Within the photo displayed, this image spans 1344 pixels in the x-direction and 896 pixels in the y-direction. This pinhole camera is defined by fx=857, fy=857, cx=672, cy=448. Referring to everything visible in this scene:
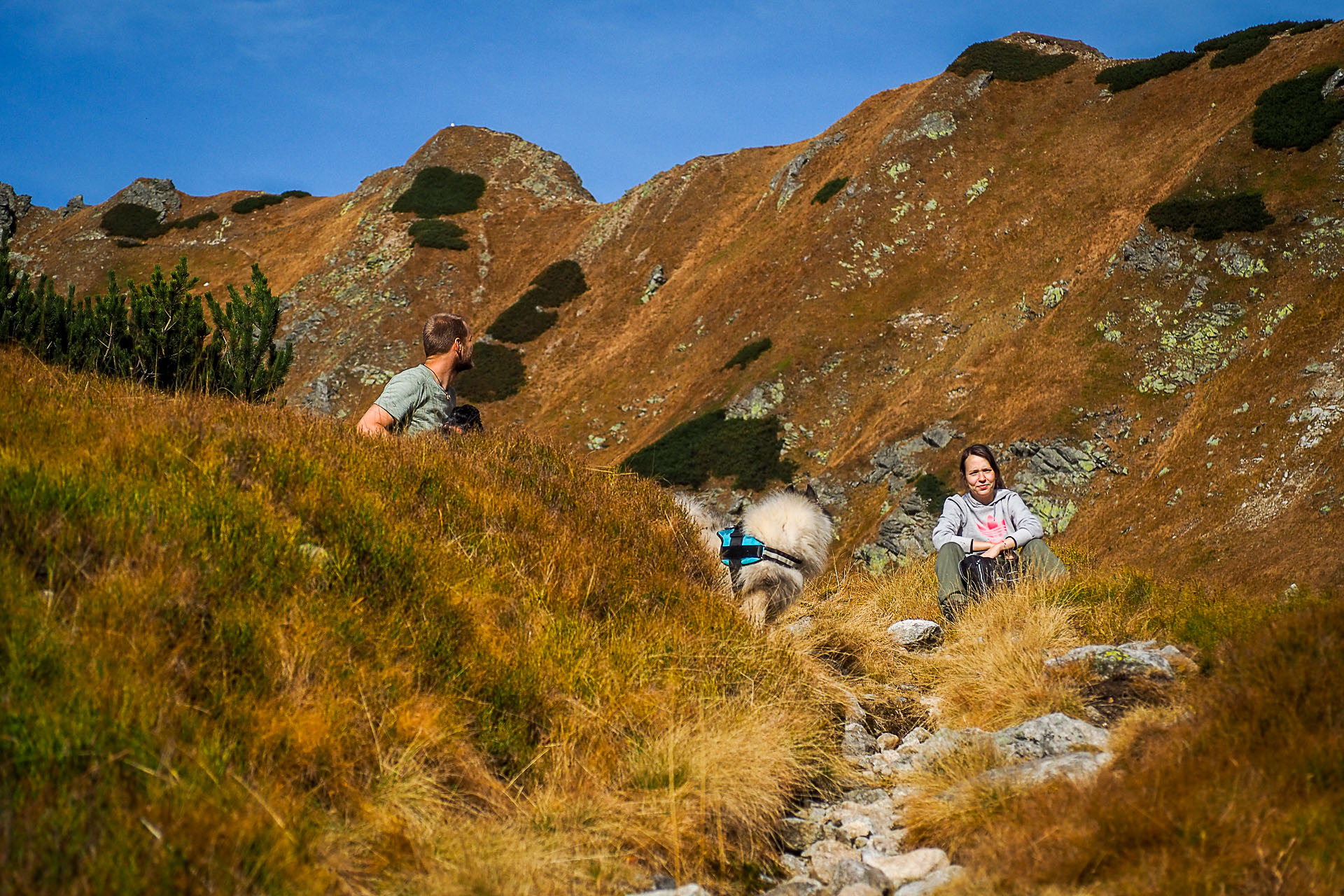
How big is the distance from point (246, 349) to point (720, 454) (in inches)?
769

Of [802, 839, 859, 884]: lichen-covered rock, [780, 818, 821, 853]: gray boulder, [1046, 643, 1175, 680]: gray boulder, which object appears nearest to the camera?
[802, 839, 859, 884]: lichen-covered rock

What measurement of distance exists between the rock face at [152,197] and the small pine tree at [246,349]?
65.6 meters

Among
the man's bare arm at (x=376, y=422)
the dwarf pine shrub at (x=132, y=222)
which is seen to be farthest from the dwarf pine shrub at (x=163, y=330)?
the dwarf pine shrub at (x=132, y=222)

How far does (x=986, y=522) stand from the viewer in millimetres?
7930

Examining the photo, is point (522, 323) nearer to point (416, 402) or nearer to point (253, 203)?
point (253, 203)

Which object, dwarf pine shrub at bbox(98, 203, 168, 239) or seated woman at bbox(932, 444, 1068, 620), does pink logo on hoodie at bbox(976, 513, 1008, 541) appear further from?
dwarf pine shrub at bbox(98, 203, 168, 239)

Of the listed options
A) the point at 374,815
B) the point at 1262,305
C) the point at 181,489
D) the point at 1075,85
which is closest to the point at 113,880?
the point at 374,815

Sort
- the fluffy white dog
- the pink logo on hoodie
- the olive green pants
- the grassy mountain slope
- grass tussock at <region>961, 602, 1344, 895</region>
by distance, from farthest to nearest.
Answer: the grassy mountain slope, the pink logo on hoodie, the olive green pants, the fluffy white dog, grass tussock at <region>961, 602, 1344, 895</region>

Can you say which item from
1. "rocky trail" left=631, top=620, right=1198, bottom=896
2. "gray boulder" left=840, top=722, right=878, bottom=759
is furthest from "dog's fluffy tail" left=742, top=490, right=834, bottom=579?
"gray boulder" left=840, top=722, right=878, bottom=759

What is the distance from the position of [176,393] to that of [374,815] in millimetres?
4375

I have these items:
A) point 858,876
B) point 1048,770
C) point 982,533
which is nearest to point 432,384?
point 982,533

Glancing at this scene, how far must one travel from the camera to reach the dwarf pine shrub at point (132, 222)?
225ft

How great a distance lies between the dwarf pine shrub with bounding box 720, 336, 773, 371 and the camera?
36.3 m

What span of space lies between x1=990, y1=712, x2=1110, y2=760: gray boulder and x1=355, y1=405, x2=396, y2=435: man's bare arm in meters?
4.72
